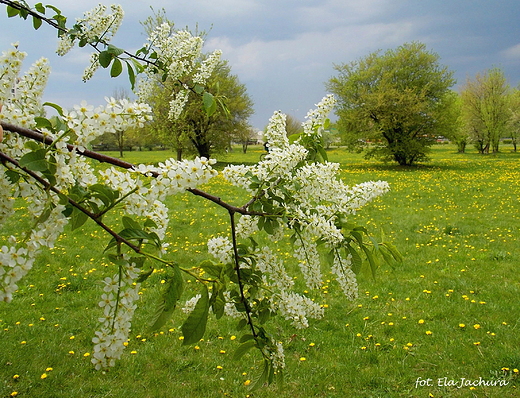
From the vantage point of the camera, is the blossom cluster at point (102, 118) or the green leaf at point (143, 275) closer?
the blossom cluster at point (102, 118)

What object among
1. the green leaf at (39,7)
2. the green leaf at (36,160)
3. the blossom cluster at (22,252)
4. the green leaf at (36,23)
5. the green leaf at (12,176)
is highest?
the green leaf at (39,7)

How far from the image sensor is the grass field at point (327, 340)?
3932 millimetres

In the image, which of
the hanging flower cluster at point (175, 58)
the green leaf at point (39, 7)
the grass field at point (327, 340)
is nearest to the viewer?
the green leaf at point (39, 7)

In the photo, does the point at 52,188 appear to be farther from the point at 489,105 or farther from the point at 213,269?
the point at 489,105

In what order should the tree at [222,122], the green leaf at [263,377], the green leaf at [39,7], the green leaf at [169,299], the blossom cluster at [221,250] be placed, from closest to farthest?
the green leaf at [169,299] → the green leaf at [263,377] → the blossom cluster at [221,250] → the green leaf at [39,7] → the tree at [222,122]

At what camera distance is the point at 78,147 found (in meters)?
0.99

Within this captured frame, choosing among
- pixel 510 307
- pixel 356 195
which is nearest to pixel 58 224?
pixel 356 195

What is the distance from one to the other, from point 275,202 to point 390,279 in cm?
556

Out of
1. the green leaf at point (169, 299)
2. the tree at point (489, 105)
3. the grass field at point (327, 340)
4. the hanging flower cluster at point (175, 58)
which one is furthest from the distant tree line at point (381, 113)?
the green leaf at point (169, 299)

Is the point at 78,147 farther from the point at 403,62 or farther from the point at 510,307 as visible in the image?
the point at 403,62

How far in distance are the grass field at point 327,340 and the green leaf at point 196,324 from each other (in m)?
1.57

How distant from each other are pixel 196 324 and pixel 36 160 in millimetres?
577

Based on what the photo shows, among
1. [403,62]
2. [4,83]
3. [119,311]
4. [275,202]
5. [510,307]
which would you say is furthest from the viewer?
[403,62]

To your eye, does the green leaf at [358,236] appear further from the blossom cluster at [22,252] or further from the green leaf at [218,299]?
the blossom cluster at [22,252]
